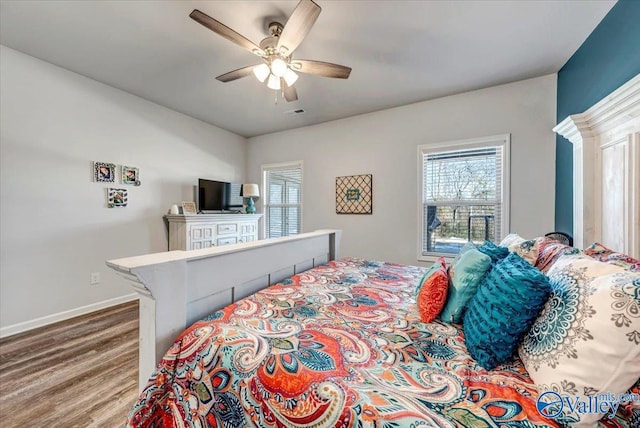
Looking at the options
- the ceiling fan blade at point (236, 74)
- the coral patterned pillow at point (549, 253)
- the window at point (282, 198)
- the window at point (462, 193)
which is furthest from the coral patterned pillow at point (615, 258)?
the window at point (282, 198)

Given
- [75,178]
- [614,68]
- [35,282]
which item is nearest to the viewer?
[614,68]

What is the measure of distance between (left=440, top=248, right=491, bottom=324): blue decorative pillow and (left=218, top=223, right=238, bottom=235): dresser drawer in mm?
3508

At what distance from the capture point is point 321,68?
205cm

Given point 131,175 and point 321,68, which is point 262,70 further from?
point 131,175

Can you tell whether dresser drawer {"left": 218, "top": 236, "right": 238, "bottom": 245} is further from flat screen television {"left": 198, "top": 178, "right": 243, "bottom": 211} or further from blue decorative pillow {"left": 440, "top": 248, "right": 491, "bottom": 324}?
blue decorative pillow {"left": 440, "top": 248, "right": 491, "bottom": 324}

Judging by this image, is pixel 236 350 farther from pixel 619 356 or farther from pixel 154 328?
pixel 619 356

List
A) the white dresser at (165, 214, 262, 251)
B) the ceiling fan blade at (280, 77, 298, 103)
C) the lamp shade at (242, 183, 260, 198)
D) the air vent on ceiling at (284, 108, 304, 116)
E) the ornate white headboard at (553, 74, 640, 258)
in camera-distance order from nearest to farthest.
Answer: the ornate white headboard at (553, 74, 640, 258), the ceiling fan blade at (280, 77, 298, 103), the white dresser at (165, 214, 262, 251), the air vent on ceiling at (284, 108, 304, 116), the lamp shade at (242, 183, 260, 198)

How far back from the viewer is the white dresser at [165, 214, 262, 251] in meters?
3.50

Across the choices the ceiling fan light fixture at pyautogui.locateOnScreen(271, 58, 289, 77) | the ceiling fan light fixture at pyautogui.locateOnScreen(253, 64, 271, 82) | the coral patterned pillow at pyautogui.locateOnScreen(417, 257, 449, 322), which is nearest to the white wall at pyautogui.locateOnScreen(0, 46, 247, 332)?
the ceiling fan light fixture at pyautogui.locateOnScreen(253, 64, 271, 82)

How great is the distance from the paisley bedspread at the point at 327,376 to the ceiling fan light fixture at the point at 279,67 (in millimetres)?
1702

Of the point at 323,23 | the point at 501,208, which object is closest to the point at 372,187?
the point at 501,208

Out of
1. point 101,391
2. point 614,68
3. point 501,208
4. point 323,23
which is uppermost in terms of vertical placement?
point 323,23

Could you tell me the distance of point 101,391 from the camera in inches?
64.9

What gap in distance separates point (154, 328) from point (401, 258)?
3.07 m
